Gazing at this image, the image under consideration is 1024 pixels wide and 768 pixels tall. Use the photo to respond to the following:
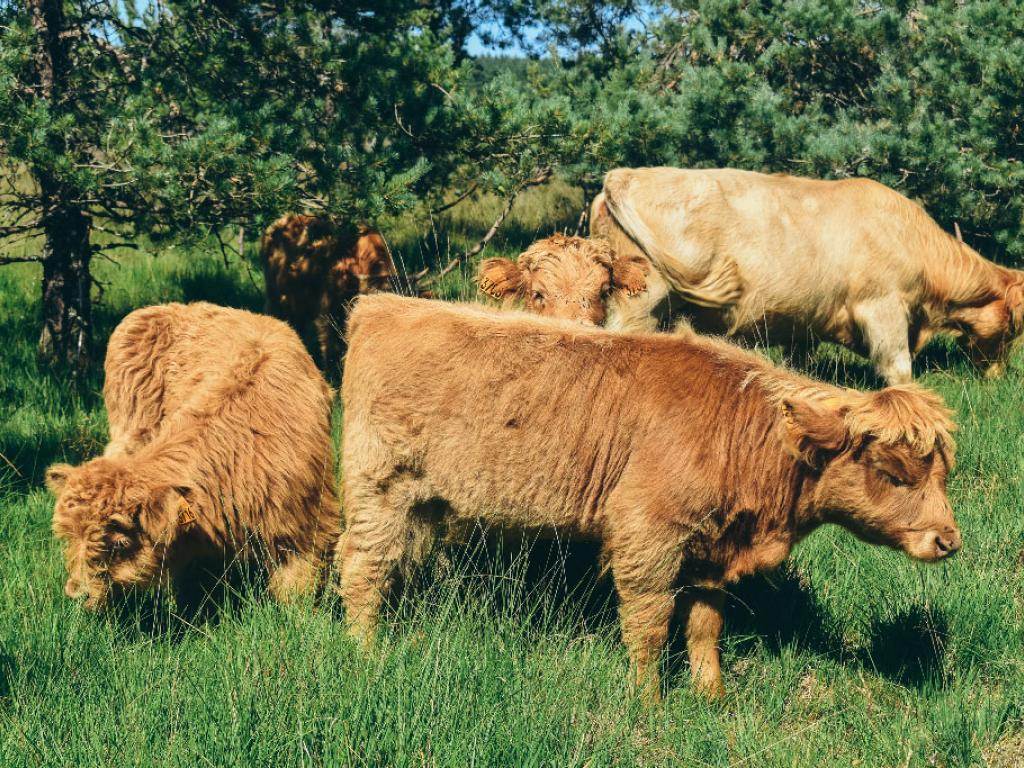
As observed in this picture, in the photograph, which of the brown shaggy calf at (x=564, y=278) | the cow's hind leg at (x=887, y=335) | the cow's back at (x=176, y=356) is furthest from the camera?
the cow's hind leg at (x=887, y=335)

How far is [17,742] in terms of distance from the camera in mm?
3145

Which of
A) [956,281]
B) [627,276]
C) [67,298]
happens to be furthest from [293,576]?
[956,281]

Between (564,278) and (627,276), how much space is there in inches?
21.3

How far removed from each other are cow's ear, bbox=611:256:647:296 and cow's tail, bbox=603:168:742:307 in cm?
97

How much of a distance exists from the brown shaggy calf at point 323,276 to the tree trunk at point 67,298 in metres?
1.72

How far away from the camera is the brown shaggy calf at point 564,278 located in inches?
245

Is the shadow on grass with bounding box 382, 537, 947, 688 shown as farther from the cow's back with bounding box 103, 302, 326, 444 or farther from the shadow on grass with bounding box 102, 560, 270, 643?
the cow's back with bounding box 103, 302, 326, 444

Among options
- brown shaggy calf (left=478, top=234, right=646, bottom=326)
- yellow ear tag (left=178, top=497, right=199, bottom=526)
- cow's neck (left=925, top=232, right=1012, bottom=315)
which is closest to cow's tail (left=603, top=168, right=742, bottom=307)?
brown shaggy calf (left=478, top=234, right=646, bottom=326)

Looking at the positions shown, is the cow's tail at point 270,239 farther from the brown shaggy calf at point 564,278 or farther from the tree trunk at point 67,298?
the brown shaggy calf at point 564,278

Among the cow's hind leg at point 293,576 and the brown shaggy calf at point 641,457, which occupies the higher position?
the brown shaggy calf at point 641,457

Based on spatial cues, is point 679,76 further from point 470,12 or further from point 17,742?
point 17,742

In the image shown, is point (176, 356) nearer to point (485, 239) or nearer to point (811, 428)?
point (811, 428)

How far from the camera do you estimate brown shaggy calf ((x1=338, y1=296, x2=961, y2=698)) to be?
3.80m

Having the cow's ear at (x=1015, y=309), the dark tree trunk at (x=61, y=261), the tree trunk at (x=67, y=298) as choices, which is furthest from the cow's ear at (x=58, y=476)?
the cow's ear at (x=1015, y=309)
